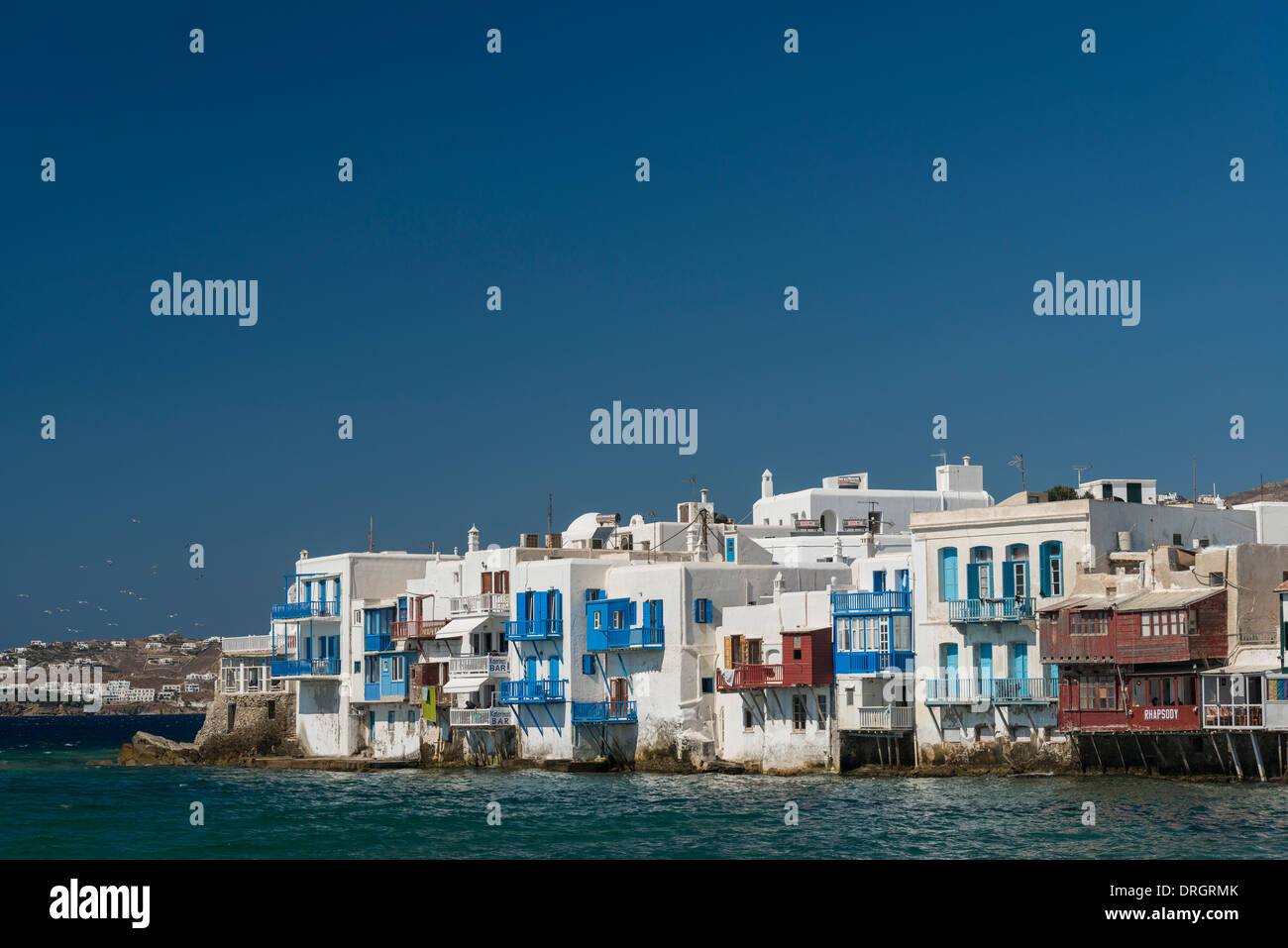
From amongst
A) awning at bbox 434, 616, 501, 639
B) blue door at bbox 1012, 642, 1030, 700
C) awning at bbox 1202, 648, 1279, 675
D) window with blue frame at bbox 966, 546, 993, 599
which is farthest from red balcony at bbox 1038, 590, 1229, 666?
awning at bbox 434, 616, 501, 639

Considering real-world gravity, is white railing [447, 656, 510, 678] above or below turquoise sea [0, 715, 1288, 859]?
above

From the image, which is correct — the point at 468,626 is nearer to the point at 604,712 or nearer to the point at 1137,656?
the point at 604,712

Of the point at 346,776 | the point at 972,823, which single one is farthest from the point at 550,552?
the point at 972,823

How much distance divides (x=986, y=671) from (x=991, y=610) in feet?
7.05

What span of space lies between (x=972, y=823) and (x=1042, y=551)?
1468 centimetres

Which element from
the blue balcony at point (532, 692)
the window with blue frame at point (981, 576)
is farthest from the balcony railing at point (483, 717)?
the window with blue frame at point (981, 576)

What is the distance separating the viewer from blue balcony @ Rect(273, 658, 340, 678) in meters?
82.2

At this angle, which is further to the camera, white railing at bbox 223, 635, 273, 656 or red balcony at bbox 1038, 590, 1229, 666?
white railing at bbox 223, 635, 273, 656

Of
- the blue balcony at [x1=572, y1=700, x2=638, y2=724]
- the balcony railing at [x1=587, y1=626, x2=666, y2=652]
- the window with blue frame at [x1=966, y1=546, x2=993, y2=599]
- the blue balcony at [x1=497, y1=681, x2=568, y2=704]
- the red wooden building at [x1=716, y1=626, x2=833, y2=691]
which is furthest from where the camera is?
the blue balcony at [x1=497, y1=681, x2=568, y2=704]

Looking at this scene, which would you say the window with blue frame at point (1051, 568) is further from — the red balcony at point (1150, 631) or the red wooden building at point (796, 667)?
the red wooden building at point (796, 667)

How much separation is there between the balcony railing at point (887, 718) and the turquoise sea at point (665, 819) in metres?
2.34

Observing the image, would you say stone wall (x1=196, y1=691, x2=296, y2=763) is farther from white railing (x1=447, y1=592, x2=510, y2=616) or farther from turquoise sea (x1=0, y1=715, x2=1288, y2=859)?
A: turquoise sea (x1=0, y1=715, x2=1288, y2=859)

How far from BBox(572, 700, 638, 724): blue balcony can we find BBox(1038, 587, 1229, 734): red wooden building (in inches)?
760

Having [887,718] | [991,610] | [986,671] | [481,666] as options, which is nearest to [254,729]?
[481,666]
